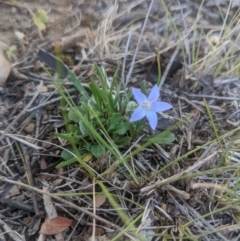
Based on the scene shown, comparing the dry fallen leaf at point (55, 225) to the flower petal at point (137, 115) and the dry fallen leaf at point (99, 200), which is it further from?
the flower petal at point (137, 115)

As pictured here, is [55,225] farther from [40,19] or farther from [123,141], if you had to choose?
[40,19]

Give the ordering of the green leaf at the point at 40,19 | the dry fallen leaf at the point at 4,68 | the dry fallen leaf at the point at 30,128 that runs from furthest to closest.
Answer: the green leaf at the point at 40,19
the dry fallen leaf at the point at 4,68
the dry fallen leaf at the point at 30,128

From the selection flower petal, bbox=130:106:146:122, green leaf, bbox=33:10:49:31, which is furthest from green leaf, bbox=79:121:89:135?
green leaf, bbox=33:10:49:31

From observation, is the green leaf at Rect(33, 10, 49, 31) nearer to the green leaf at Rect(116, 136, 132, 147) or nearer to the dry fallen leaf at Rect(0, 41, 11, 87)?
the dry fallen leaf at Rect(0, 41, 11, 87)

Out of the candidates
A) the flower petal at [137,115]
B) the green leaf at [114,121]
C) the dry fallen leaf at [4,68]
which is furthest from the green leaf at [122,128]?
the dry fallen leaf at [4,68]

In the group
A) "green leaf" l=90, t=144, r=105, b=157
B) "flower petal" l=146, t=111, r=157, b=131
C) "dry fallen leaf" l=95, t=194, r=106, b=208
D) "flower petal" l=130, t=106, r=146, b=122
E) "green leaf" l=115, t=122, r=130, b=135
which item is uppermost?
"flower petal" l=130, t=106, r=146, b=122

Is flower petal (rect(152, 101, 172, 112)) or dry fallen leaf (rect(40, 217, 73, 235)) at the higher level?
flower petal (rect(152, 101, 172, 112))

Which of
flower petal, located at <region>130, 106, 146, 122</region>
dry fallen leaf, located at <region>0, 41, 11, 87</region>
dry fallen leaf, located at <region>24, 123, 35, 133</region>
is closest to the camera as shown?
flower petal, located at <region>130, 106, 146, 122</region>
